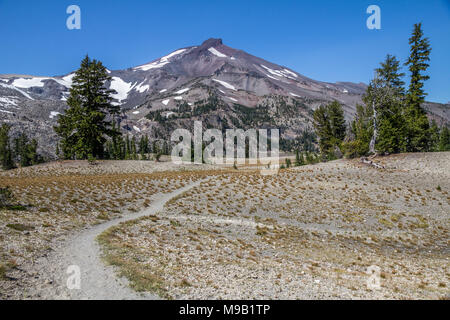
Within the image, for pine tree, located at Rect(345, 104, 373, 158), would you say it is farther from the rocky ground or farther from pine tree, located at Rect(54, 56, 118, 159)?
pine tree, located at Rect(54, 56, 118, 159)

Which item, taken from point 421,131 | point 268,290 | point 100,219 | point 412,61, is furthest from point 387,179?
point 100,219

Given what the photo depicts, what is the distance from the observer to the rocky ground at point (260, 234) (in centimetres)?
922

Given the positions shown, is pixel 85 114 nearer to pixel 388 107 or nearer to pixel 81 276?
pixel 81 276

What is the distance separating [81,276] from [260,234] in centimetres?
1179

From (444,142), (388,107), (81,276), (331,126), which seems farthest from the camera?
(444,142)

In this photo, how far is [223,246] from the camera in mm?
14352

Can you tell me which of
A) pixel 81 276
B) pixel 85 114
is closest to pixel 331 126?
pixel 85 114

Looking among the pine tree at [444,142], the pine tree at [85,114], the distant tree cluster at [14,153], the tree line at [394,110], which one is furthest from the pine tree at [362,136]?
the distant tree cluster at [14,153]

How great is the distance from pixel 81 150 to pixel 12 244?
4327cm

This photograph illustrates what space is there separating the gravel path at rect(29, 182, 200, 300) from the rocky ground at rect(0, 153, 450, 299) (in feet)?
0.99

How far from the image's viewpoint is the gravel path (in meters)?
7.59

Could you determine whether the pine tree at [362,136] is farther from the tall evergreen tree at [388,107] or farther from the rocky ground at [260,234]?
the rocky ground at [260,234]

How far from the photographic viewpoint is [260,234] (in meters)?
17.6
